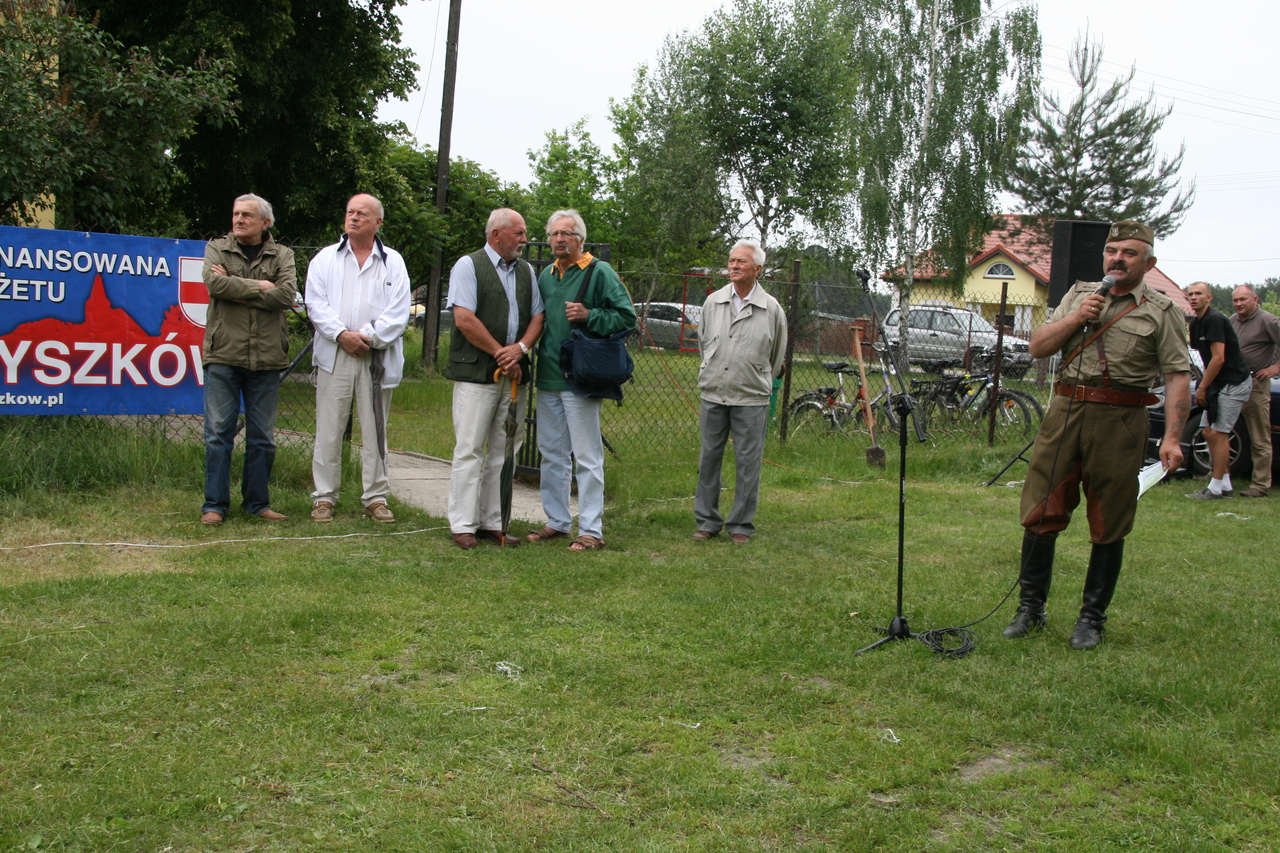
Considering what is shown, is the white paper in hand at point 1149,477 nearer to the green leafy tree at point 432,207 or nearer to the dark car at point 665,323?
the dark car at point 665,323

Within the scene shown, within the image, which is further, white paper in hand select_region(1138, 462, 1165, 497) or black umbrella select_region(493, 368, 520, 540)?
black umbrella select_region(493, 368, 520, 540)

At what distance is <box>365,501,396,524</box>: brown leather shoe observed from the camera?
21.3ft

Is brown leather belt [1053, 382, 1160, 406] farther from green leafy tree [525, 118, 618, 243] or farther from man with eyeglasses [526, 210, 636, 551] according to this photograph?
green leafy tree [525, 118, 618, 243]

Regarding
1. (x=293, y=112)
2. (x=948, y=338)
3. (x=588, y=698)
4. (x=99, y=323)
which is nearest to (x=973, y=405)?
(x=948, y=338)

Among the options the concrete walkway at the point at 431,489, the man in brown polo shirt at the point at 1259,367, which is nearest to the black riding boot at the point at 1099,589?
the concrete walkway at the point at 431,489

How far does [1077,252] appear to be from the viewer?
247 inches

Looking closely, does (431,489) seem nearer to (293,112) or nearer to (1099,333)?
(1099,333)

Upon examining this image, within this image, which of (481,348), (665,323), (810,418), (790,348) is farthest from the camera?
(810,418)

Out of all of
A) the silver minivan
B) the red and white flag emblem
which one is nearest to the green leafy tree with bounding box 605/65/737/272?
the silver minivan

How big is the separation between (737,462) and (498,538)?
1.62 metres

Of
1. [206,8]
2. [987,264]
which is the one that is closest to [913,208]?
[987,264]

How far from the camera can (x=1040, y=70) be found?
3003 centimetres

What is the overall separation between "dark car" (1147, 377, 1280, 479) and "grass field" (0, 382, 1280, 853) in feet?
13.0

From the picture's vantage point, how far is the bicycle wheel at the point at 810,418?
37.0 ft
